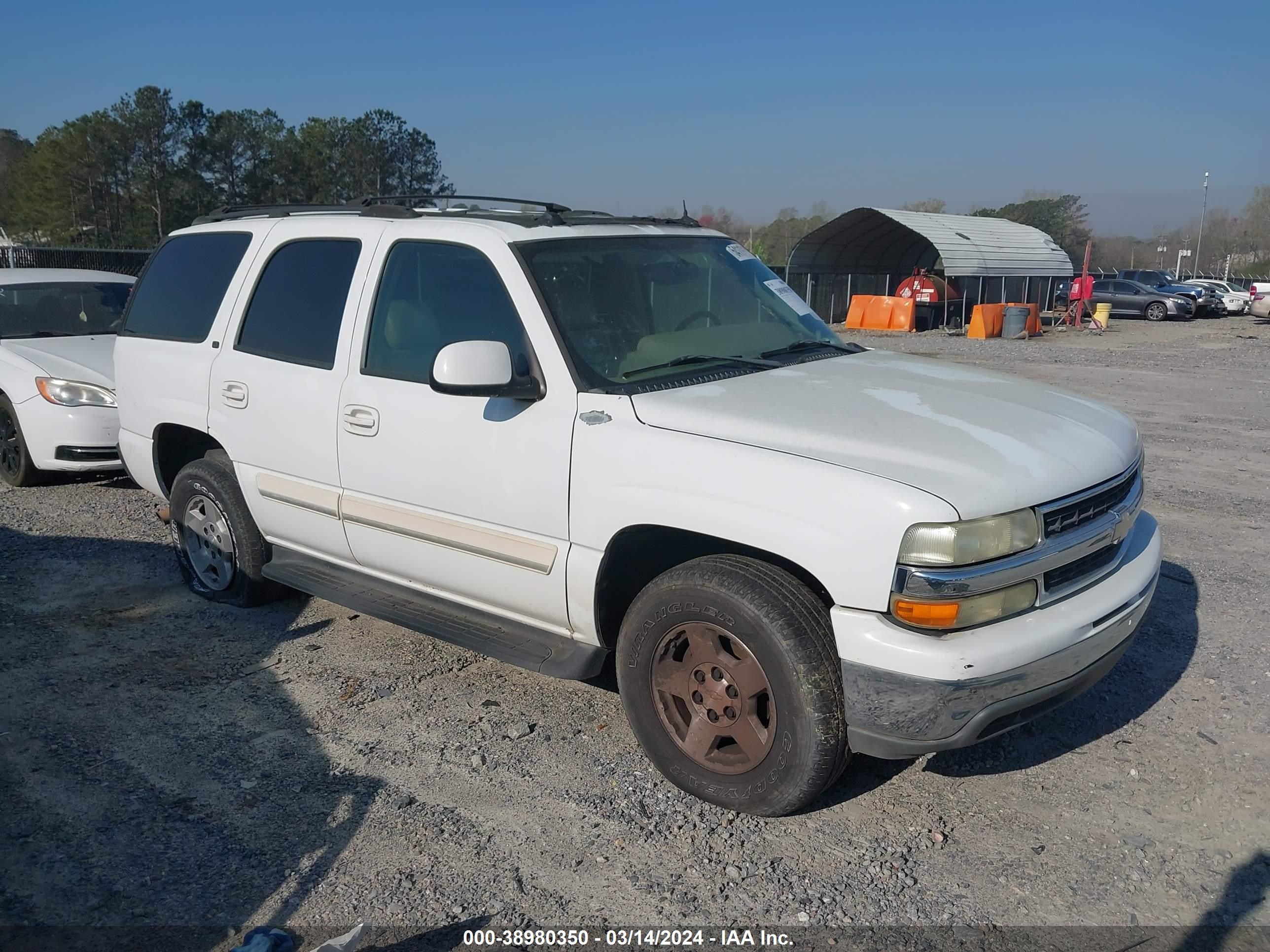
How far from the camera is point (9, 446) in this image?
327 inches

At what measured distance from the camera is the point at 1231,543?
6.65m

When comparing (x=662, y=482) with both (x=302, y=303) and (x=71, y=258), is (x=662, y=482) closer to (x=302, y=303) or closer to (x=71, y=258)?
(x=302, y=303)

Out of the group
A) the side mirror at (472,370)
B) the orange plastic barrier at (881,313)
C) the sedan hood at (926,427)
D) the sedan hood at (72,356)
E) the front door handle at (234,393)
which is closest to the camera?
the sedan hood at (926,427)

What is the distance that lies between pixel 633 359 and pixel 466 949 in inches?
84.4

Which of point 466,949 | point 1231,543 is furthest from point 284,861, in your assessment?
point 1231,543

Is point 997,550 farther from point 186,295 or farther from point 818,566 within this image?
point 186,295

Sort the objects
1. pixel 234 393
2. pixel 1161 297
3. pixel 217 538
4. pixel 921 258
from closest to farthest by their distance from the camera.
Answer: pixel 234 393 < pixel 217 538 < pixel 921 258 < pixel 1161 297

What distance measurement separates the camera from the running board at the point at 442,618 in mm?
3918

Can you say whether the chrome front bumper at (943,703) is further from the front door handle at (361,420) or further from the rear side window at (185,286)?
the rear side window at (185,286)

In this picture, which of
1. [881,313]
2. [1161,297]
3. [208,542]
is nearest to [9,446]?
[208,542]

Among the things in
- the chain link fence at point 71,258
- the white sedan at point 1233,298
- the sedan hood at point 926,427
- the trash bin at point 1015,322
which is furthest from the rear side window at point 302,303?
the white sedan at point 1233,298

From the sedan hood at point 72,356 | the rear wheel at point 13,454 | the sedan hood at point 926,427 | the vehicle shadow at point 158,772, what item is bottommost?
the vehicle shadow at point 158,772

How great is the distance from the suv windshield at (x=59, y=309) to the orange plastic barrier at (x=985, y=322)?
22.8 meters

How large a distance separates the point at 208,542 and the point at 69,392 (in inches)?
123
